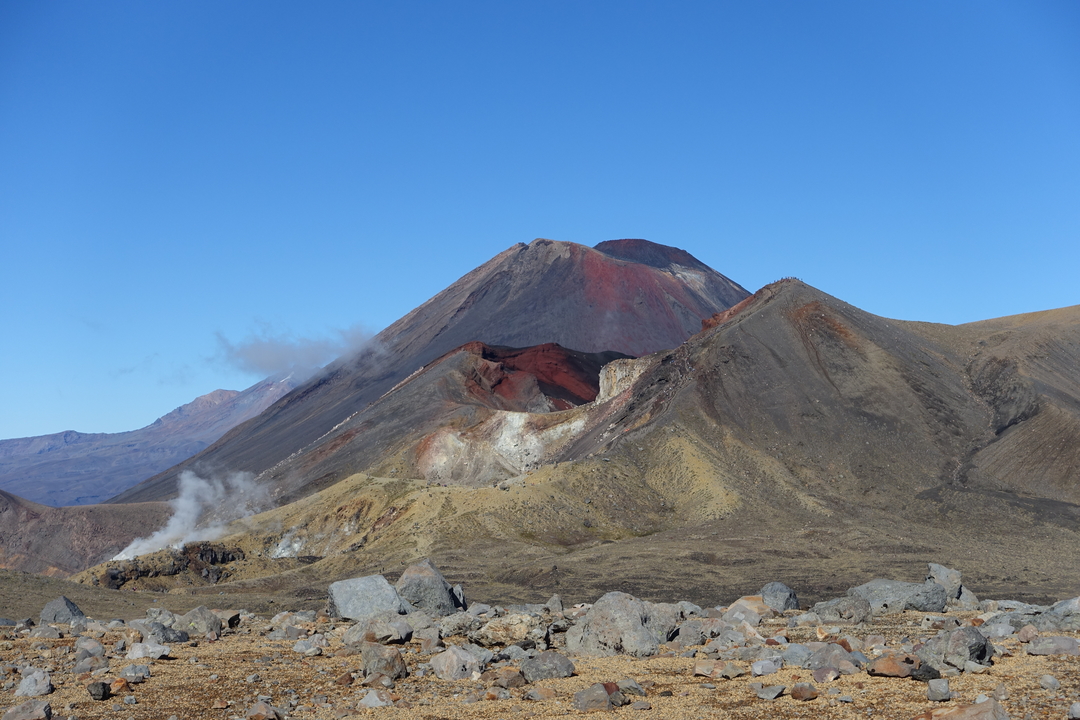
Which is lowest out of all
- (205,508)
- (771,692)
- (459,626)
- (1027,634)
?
(1027,634)

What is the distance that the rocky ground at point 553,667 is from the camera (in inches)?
476

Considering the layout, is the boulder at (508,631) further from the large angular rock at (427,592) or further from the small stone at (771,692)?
the large angular rock at (427,592)

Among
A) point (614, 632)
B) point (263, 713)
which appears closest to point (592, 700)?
point (263, 713)

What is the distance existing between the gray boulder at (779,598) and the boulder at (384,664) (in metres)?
14.0

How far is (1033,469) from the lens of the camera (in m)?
59.6

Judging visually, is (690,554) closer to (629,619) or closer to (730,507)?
(730,507)

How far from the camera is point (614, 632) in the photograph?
17188mm

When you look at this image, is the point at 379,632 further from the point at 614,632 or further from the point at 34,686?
the point at 34,686

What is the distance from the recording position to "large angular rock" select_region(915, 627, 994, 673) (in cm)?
1357

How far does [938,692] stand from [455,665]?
6849mm

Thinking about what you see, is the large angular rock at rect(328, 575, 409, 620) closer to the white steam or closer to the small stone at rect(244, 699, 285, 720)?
the small stone at rect(244, 699, 285, 720)

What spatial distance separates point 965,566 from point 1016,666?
28575 mm

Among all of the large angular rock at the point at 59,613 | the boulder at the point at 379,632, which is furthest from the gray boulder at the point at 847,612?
the large angular rock at the point at 59,613

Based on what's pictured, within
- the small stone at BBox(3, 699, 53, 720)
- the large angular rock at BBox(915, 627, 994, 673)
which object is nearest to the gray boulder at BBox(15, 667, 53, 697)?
the small stone at BBox(3, 699, 53, 720)
